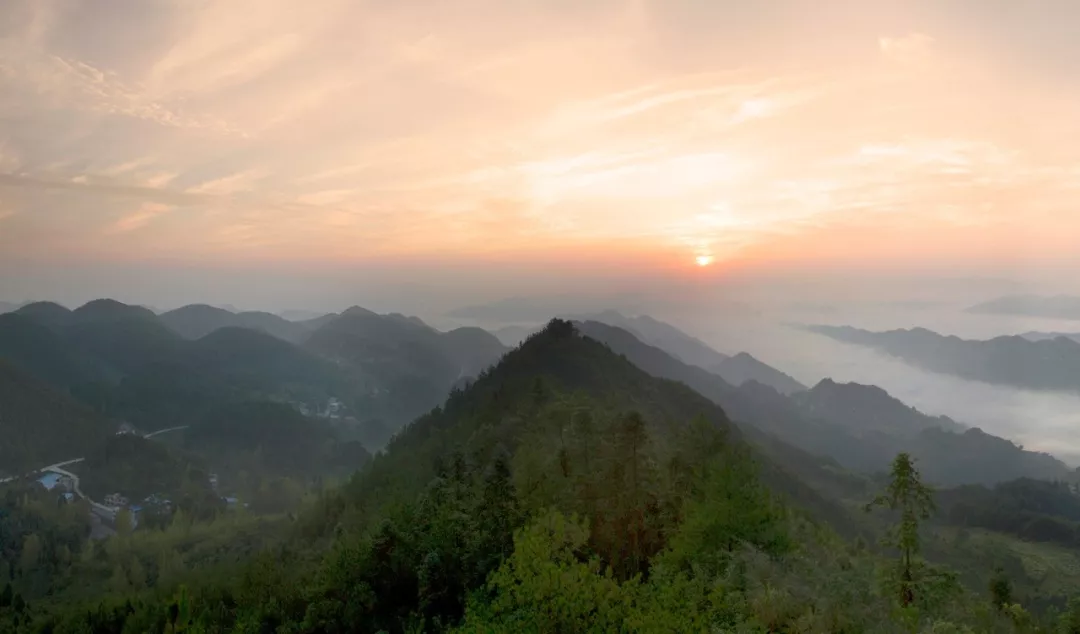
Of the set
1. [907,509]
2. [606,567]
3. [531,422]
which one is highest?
[907,509]

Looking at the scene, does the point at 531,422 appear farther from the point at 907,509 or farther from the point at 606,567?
the point at 907,509

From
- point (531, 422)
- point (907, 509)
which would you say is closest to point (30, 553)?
point (531, 422)

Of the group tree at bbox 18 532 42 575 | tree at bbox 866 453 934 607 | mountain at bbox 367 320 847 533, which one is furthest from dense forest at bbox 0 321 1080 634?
tree at bbox 18 532 42 575

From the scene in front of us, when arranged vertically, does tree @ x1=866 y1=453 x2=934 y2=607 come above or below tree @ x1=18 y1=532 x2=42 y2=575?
above

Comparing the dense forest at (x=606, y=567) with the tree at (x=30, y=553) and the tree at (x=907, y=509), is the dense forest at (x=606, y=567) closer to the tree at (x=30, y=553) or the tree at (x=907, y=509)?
the tree at (x=907, y=509)

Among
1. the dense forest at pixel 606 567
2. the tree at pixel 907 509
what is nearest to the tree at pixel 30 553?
the dense forest at pixel 606 567

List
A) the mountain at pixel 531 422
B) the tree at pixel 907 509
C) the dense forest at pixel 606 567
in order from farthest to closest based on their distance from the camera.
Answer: the mountain at pixel 531 422
the tree at pixel 907 509
the dense forest at pixel 606 567

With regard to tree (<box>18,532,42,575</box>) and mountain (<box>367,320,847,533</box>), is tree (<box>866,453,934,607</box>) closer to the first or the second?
mountain (<box>367,320,847,533</box>)

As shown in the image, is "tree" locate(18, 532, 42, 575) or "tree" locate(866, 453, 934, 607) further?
"tree" locate(18, 532, 42, 575)
